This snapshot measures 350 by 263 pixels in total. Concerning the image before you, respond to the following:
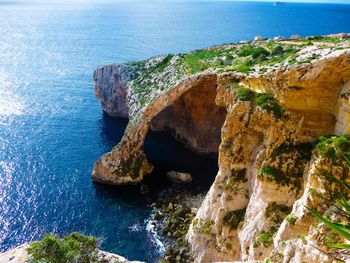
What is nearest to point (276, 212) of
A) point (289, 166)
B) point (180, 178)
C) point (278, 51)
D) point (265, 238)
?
point (265, 238)

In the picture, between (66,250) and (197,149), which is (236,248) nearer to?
(66,250)

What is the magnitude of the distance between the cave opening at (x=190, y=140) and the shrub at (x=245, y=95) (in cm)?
1769

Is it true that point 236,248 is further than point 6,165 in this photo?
No

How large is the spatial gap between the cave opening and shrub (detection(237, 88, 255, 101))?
58.0ft

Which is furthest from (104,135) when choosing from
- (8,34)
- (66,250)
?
(8,34)

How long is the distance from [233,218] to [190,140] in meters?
31.4

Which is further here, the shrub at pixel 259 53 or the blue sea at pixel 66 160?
the shrub at pixel 259 53

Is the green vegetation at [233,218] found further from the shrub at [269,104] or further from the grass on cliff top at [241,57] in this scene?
the grass on cliff top at [241,57]

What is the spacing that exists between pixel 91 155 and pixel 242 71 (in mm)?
32746

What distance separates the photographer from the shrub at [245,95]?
37.9m

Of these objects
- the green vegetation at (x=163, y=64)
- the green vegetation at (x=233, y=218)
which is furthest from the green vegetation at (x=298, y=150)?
the green vegetation at (x=163, y=64)

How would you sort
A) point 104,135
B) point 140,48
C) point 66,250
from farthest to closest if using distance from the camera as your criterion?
point 140,48 → point 104,135 → point 66,250

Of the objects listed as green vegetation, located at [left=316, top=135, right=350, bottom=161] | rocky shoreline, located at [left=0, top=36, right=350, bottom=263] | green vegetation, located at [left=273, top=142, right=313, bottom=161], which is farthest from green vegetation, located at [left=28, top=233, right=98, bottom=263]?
green vegetation, located at [left=316, top=135, right=350, bottom=161]

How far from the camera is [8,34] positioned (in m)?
171
